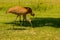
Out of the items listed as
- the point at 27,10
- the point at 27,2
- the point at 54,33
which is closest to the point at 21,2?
the point at 27,2

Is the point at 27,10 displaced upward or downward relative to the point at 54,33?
upward

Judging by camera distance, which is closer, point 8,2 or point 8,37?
point 8,37

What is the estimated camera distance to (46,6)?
62.4ft

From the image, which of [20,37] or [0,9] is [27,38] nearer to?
[20,37]

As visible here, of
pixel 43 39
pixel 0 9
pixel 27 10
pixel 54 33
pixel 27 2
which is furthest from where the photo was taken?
pixel 27 2

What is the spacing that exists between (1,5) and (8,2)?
742mm

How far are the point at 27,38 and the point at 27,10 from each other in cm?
237

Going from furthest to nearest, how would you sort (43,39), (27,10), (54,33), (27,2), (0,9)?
(27,2) < (0,9) < (27,10) < (54,33) < (43,39)

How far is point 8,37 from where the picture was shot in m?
9.09

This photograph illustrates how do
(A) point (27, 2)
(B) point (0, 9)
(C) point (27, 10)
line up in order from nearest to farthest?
(C) point (27, 10) → (B) point (0, 9) → (A) point (27, 2)

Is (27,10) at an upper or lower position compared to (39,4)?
upper

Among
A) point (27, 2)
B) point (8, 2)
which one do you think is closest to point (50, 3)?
point (27, 2)

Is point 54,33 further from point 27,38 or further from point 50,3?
point 50,3

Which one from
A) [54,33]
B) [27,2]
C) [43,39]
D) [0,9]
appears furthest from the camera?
[27,2]
